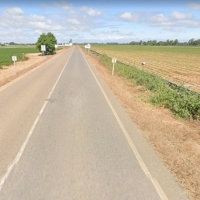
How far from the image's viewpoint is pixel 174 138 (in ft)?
20.9

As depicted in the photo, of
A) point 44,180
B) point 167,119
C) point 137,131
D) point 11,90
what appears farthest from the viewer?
point 11,90

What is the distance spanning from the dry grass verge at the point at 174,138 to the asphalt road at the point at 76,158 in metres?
0.25

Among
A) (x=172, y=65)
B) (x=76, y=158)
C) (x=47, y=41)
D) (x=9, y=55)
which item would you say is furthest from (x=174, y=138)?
(x=47, y=41)

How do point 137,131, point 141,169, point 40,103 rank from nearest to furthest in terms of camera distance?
point 141,169 < point 137,131 < point 40,103

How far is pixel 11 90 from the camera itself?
1306 cm

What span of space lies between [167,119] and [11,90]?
9.13 metres

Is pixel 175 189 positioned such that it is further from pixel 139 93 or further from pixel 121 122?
pixel 139 93

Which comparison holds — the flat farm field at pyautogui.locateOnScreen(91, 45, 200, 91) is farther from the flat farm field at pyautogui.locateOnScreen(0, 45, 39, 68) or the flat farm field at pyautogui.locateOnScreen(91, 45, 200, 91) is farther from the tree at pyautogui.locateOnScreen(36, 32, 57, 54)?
the flat farm field at pyautogui.locateOnScreen(0, 45, 39, 68)

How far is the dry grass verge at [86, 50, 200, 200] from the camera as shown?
444 cm

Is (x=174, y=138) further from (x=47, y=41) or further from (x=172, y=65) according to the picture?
(x=47, y=41)

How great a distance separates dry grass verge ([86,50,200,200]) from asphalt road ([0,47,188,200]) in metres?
0.25

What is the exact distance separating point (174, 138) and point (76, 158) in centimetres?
294

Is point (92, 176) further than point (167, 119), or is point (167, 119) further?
point (167, 119)

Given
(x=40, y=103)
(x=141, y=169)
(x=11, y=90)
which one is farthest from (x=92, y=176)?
(x=11, y=90)
